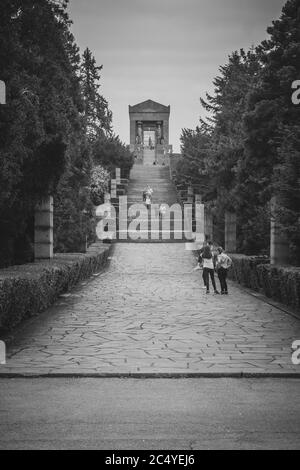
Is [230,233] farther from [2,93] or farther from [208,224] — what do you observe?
[2,93]

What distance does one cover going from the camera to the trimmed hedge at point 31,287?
10610 mm

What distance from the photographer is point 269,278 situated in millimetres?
17094

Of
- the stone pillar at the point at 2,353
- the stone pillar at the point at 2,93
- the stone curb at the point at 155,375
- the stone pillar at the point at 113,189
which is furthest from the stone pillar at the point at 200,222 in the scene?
the stone curb at the point at 155,375

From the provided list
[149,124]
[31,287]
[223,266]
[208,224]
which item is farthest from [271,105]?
[149,124]

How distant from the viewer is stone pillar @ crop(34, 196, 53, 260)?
19.6m

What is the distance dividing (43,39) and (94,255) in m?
9.51

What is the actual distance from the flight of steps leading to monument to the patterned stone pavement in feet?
66.5

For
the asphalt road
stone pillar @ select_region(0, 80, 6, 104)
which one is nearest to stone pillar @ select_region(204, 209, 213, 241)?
stone pillar @ select_region(0, 80, 6, 104)

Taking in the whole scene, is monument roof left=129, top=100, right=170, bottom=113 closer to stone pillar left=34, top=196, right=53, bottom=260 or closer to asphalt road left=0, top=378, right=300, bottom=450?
stone pillar left=34, top=196, right=53, bottom=260

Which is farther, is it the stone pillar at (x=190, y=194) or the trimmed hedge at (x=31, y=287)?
the stone pillar at (x=190, y=194)

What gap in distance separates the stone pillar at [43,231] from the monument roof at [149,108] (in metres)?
63.6

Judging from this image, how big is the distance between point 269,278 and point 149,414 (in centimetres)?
1160

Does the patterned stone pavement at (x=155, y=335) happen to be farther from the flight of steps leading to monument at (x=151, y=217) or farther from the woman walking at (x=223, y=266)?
the flight of steps leading to monument at (x=151, y=217)

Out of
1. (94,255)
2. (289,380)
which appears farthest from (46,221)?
(289,380)
